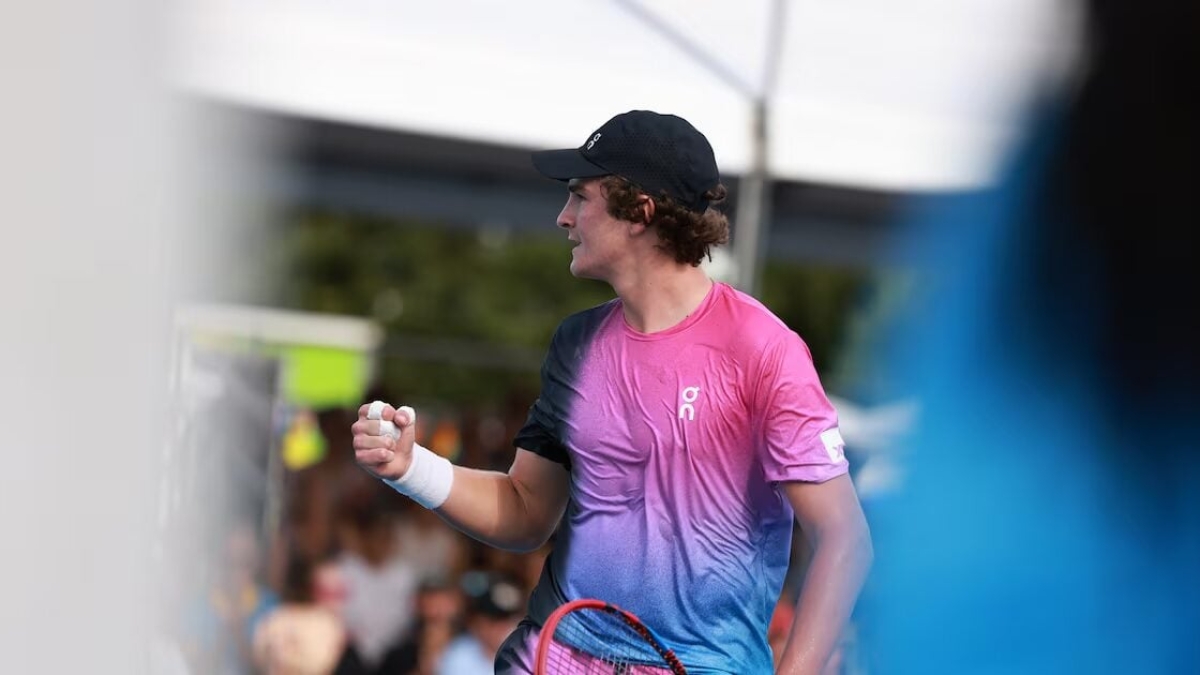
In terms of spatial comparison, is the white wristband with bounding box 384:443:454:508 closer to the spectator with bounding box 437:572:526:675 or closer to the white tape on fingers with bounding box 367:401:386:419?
the white tape on fingers with bounding box 367:401:386:419

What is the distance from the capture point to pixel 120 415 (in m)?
2.33

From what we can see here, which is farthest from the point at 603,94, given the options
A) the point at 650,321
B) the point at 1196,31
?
the point at 650,321

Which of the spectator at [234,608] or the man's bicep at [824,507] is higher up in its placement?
the man's bicep at [824,507]

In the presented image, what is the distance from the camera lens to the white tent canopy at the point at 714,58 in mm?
5266

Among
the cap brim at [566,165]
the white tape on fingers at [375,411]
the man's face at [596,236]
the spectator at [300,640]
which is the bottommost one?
the spectator at [300,640]

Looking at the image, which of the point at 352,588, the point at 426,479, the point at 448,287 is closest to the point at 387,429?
the point at 426,479

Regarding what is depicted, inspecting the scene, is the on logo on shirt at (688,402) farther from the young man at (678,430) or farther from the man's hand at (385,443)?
the man's hand at (385,443)

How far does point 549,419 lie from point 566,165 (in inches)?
Result: 17.4

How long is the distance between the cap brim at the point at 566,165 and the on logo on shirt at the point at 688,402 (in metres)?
0.37

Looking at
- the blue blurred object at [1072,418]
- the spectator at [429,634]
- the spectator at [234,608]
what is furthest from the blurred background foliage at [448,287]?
the blue blurred object at [1072,418]

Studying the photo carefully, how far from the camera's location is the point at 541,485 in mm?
2777

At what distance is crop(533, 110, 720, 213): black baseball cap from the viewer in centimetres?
252

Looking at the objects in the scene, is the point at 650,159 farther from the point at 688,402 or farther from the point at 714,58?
the point at 714,58

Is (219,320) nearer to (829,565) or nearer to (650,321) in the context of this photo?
(650,321)
